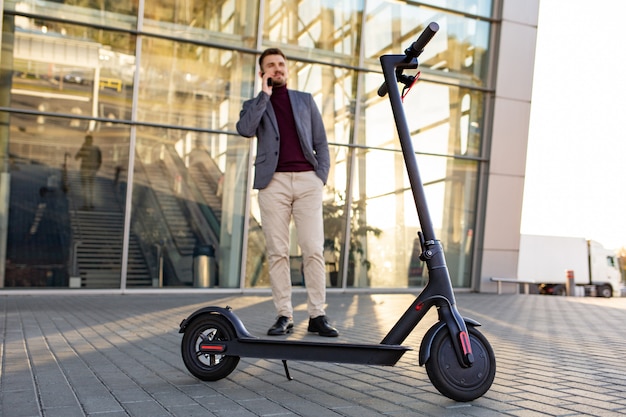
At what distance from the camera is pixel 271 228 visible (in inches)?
211

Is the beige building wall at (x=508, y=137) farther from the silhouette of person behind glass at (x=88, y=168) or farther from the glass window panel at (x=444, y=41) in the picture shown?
the silhouette of person behind glass at (x=88, y=168)

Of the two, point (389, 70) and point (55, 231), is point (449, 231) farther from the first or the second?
point (389, 70)

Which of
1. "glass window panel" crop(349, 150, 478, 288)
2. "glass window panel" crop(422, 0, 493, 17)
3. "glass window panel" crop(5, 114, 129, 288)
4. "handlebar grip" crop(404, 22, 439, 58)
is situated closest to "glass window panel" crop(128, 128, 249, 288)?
"glass window panel" crop(5, 114, 129, 288)

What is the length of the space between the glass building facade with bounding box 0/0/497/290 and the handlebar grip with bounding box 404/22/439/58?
8.32 metres

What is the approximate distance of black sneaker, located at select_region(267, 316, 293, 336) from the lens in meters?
5.21

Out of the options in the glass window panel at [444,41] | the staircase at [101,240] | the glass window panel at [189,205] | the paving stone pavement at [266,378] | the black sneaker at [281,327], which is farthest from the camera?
the glass window panel at [444,41]

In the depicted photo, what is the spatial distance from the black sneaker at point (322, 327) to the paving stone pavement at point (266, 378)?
0.35 ft

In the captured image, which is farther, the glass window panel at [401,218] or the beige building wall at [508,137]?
the beige building wall at [508,137]

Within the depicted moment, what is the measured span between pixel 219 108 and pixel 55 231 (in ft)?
10.7

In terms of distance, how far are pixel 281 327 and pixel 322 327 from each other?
0.30 meters

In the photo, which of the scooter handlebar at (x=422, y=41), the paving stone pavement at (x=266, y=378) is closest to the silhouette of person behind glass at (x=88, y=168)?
the paving stone pavement at (x=266, y=378)

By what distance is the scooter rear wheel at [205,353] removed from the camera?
3.60 meters

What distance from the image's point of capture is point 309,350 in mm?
3344

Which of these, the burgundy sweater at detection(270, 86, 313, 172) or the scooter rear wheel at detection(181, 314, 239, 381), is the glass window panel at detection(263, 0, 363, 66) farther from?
the scooter rear wheel at detection(181, 314, 239, 381)
